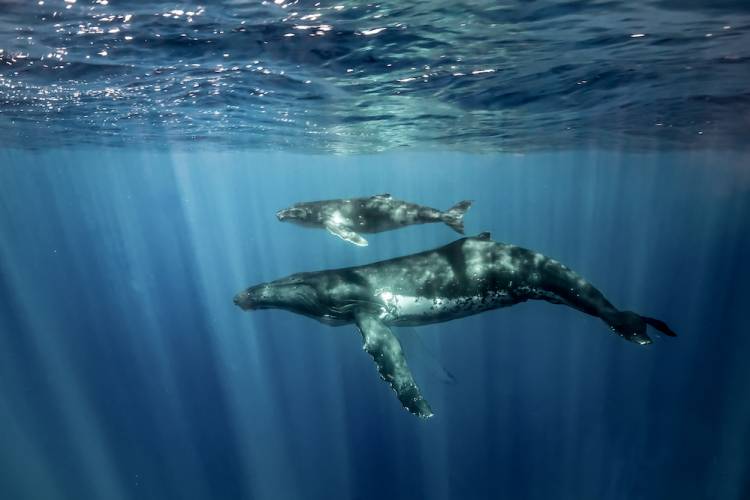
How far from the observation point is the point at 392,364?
723 cm

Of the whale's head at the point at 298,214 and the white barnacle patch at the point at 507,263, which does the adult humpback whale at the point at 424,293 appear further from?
the whale's head at the point at 298,214

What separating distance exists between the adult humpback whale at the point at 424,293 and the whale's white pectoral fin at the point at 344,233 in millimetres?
855

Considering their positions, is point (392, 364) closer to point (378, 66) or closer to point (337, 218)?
point (337, 218)

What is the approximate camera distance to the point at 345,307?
28.2ft

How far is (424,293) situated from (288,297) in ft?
8.70

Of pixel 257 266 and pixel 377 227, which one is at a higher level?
pixel 377 227

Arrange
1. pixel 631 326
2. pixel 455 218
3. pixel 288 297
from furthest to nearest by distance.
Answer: pixel 455 218
pixel 288 297
pixel 631 326

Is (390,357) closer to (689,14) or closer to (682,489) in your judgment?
(689,14)

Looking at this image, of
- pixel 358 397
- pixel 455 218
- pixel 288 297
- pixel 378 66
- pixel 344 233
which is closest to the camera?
pixel 288 297

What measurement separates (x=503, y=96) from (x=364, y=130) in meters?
11.2

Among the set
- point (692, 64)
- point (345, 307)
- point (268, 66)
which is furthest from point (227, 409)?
point (692, 64)

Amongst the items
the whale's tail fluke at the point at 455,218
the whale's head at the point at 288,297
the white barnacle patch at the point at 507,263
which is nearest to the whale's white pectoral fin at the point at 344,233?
the whale's head at the point at 288,297

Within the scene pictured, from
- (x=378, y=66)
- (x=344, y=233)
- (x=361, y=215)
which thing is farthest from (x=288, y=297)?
(x=378, y=66)

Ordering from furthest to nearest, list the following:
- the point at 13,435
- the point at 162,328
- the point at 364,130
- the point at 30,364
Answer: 1. the point at 162,328
2. the point at 30,364
3. the point at 13,435
4. the point at 364,130
